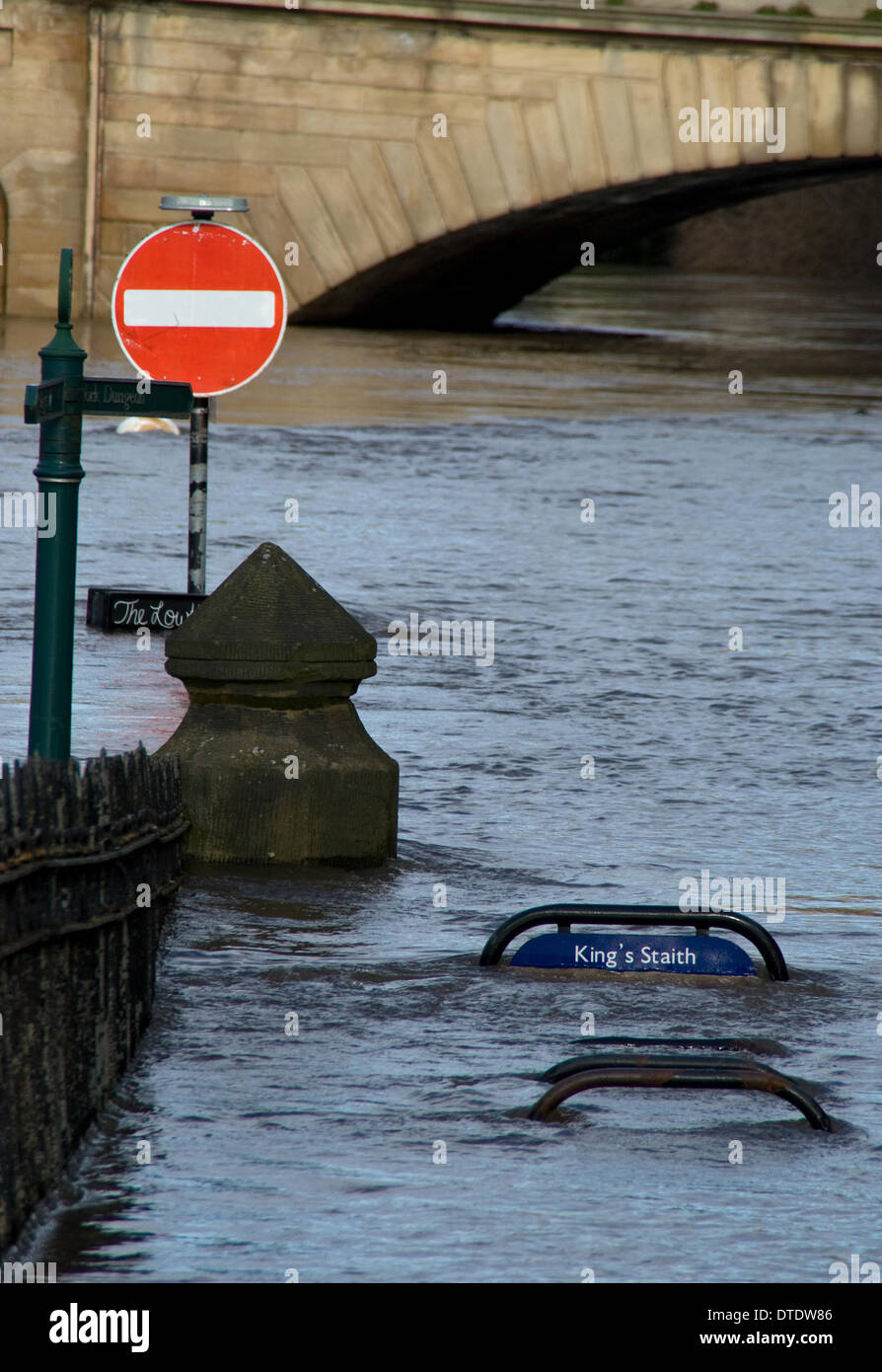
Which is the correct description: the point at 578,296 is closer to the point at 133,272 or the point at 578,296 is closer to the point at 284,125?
the point at 284,125

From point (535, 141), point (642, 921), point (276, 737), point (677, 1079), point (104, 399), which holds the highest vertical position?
point (535, 141)

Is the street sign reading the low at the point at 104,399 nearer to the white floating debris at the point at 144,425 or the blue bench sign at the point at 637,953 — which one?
the blue bench sign at the point at 637,953

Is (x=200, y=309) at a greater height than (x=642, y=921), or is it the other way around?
(x=200, y=309)

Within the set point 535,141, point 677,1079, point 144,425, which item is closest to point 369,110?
point 535,141

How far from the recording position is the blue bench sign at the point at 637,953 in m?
5.50

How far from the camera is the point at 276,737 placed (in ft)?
21.0

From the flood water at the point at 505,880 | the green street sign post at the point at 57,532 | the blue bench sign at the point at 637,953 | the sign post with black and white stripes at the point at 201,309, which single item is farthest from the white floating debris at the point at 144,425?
the blue bench sign at the point at 637,953

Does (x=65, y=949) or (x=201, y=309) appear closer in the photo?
(x=65, y=949)

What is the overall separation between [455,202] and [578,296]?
18.1m

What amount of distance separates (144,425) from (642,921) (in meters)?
13.0

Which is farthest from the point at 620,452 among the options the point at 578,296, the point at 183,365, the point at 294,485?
the point at 578,296

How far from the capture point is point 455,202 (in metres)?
31.0

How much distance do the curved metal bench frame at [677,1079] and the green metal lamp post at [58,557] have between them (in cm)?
168

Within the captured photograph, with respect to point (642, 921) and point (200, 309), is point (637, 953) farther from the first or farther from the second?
point (200, 309)
